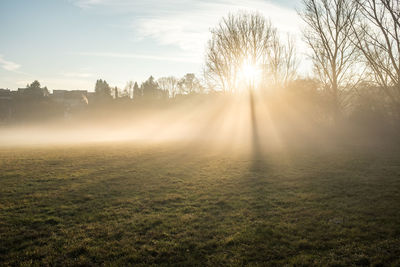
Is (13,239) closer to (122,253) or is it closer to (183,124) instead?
(122,253)

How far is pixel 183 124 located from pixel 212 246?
43.9 metres

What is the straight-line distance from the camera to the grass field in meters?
4.85

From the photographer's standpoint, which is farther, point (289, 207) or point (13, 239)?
point (289, 207)

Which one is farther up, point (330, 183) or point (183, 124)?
point (183, 124)

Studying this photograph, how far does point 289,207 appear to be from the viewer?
7371 mm

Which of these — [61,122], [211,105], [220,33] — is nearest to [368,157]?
[220,33]

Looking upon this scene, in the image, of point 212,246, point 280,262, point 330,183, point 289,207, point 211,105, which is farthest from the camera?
point 211,105

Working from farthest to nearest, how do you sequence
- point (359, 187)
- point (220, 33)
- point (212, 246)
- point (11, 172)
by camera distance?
point (220, 33) → point (11, 172) → point (359, 187) → point (212, 246)

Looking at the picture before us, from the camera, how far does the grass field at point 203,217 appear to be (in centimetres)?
485

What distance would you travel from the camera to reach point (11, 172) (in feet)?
40.4

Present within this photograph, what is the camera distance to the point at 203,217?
6.82 metres

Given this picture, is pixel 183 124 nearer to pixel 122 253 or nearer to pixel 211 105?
pixel 211 105

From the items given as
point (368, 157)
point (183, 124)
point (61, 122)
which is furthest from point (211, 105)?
point (61, 122)

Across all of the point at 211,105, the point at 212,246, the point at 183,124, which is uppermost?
the point at 211,105
